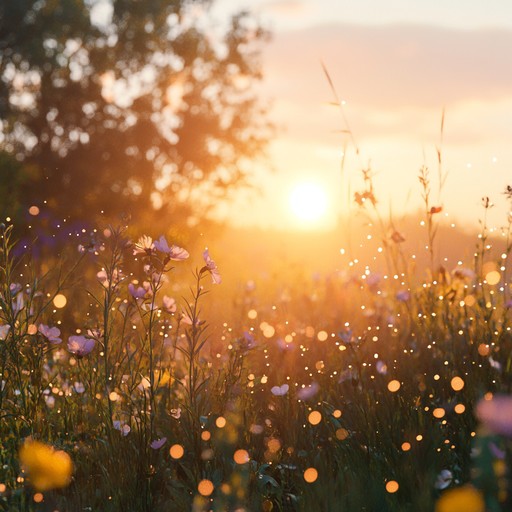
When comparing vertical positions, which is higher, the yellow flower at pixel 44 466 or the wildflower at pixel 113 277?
the wildflower at pixel 113 277

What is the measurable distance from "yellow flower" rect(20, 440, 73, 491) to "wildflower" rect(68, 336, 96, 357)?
20.9 inches

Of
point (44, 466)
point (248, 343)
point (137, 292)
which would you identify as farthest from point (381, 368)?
point (44, 466)

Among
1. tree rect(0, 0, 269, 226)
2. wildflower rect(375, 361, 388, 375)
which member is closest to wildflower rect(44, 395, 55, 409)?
wildflower rect(375, 361, 388, 375)

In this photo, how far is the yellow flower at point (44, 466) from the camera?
8.51 feet

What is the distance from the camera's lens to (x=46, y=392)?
3830 mm

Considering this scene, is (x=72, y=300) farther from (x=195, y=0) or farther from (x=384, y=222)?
(x=195, y=0)

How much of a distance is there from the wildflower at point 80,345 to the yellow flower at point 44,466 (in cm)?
53

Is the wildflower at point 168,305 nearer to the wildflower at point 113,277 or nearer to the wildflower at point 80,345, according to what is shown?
the wildflower at point 113,277

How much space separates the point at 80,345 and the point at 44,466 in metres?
0.76

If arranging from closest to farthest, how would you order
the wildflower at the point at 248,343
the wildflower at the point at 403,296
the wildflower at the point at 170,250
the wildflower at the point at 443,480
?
1. the wildflower at the point at 443,480
2. the wildflower at the point at 170,250
3. the wildflower at the point at 248,343
4. the wildflower at the point at 403,296

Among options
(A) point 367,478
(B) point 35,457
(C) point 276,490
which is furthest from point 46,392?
(A) point 367,478

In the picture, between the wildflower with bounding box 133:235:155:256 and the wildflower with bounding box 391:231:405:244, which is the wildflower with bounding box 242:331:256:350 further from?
the wildflower with bounding box 391:231:405:244

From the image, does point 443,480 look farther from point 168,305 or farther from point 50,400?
point 50,400

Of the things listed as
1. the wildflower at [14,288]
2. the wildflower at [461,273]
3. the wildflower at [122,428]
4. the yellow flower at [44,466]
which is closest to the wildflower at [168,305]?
the wildflower at [122,428]
